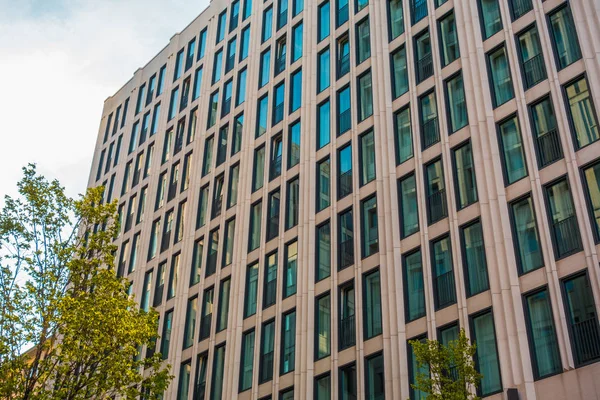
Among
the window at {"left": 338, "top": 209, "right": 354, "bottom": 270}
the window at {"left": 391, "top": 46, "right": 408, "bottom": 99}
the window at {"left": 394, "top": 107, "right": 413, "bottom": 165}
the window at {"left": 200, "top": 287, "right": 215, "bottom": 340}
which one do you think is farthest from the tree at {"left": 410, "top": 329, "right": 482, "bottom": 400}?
the window at {"left": 200, "top": 287, "right": 215, "bottom": 340}

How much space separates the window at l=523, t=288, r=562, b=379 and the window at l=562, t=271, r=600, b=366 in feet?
2.24

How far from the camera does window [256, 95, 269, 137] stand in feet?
157

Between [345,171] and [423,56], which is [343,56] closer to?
[423,56]

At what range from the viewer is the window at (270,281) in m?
40.5

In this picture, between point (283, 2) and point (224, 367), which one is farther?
point (283, 2)

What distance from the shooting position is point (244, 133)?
161ft

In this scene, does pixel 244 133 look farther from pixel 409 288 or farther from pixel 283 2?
pixel 409 288

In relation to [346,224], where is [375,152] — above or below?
above

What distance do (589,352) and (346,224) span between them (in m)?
14.9

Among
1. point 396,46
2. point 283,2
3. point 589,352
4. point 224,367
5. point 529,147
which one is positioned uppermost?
point 283,2

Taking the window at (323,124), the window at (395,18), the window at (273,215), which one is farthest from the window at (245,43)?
the window at (395,18)

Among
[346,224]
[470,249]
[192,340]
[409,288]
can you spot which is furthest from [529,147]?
[192,340]

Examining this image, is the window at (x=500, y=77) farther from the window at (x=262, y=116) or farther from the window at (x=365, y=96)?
the window at (x=262, y=116)

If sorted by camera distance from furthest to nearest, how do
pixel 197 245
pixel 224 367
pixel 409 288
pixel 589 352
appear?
pixel 197 245, pixel 224 367, pixel 409 288, pixel 589 352
